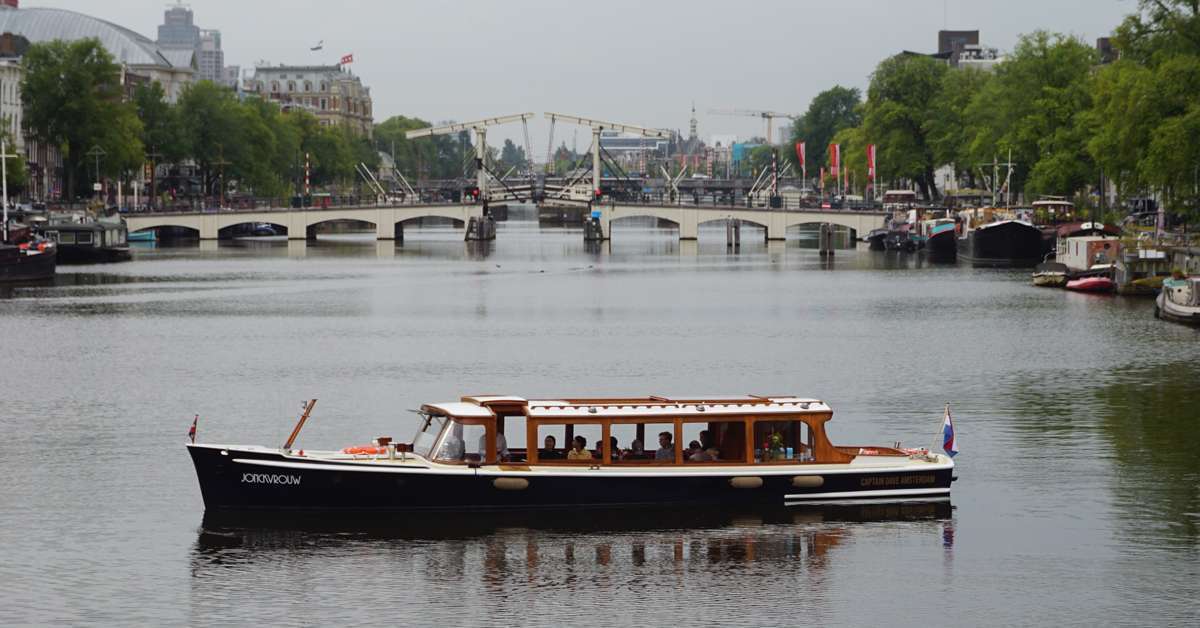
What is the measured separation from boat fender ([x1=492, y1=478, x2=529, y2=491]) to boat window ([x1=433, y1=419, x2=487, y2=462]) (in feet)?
2.05

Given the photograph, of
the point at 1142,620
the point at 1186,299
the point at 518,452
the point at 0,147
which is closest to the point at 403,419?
the point at 518,452

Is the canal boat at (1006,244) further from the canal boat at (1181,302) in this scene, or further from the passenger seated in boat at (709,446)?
the passenger seated in boat at (709,446)

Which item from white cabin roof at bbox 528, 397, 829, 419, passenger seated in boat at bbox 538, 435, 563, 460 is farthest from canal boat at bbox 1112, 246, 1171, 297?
passenger seated in boat at bbox 538, 435, 563, 460

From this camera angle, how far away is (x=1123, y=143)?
95.4 meters

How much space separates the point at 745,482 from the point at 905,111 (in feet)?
460

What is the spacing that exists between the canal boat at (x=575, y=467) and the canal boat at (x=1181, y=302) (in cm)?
4313

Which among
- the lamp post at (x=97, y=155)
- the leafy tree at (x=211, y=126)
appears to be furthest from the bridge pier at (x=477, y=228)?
the lamp post at (x=97, y=155)

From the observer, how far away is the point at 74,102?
157m

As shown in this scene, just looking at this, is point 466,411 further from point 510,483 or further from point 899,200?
point 899,200

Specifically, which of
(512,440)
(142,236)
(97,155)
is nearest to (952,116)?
(97,155)

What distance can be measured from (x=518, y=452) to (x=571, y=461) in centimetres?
126

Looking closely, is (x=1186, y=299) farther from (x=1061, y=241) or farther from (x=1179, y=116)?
(x=1061, y=241)

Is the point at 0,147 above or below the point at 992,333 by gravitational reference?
above

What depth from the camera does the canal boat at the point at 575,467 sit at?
36.5 m
